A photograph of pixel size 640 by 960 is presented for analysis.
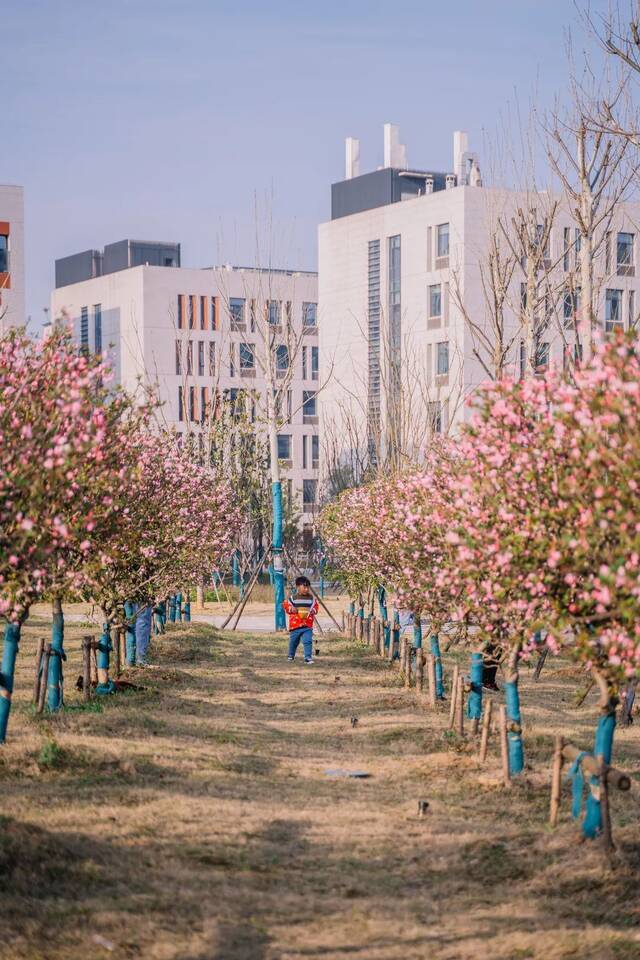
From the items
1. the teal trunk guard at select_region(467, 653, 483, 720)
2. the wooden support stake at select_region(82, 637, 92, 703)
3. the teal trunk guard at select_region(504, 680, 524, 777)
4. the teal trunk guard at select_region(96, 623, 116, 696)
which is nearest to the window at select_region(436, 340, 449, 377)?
the teal trunk guard at select_region(96, 623, 116, 696)

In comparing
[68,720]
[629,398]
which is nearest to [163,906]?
[629,398]

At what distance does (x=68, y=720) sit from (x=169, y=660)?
11947 mm

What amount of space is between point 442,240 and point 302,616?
49.3 meters

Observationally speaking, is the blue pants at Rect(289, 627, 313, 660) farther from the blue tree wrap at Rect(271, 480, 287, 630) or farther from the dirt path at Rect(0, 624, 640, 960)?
the blue tree wrap at Rect(271, 480, 287, 630)

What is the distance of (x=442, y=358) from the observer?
7531cm

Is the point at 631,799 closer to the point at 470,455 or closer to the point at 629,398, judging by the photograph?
the point at 470,455

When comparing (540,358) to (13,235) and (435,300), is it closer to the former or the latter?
(435,300)

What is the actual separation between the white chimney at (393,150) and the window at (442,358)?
1659 centimetres

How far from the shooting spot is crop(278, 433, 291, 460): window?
9764 cm

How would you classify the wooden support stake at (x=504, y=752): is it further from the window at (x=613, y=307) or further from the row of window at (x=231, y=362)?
the row of window at (x=231, y=362)

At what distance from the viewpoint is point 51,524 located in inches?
473

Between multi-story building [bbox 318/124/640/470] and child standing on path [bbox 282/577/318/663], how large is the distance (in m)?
35.4

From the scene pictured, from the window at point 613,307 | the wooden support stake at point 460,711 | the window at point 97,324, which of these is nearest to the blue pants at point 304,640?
the wooden support stake at point 460,711

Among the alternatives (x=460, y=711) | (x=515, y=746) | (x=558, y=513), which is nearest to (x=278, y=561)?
(x=460, y=711)
